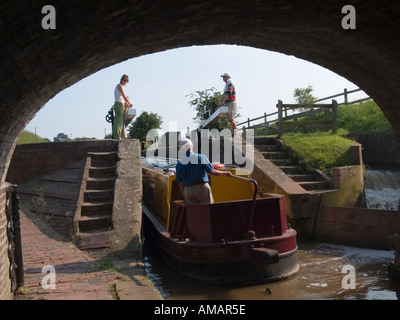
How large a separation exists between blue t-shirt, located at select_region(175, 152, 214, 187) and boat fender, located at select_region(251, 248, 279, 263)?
1.37 meters

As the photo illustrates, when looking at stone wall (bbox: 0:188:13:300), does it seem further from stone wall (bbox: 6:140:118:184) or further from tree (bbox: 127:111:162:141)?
tree (bbox: 127:111:162:141)

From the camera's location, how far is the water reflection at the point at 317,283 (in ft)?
19.7

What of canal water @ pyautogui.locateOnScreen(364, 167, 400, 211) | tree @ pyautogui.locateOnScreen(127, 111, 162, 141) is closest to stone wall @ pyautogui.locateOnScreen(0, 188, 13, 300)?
canal water @ pyautogui.locateOnScreen(364, 167, 400, 211)

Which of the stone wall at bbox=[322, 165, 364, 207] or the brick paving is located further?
the stone wall at bbox=[322, 165, 364, 207]

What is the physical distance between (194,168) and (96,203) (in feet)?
8.57

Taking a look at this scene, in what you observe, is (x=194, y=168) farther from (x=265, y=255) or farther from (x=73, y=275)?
(x=73, y=275)

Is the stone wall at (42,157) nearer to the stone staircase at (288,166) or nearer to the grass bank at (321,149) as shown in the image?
the stone staircase at (288,166)

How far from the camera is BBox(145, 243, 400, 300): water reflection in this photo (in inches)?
237

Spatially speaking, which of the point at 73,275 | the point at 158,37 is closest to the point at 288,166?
Result: the point at 73,275

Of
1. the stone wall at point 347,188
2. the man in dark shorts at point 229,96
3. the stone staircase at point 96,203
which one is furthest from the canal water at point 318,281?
the man in dark shorts at point 229,96

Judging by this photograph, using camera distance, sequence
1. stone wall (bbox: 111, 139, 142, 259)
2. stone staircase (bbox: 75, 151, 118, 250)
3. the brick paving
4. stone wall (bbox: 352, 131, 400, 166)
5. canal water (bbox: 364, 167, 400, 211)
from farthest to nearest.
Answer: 1. stone wall (bbox: 352, 131, 400, 166)
2. canal water (bbox: 364, 167, 400, 211)
3. stone staircase (bbox: 75, 151, 118, 250)
4. stone wall (bbox: 111, 139, 142, 259)
5. the brick paving

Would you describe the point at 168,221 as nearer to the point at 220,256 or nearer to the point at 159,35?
the point at 220,256

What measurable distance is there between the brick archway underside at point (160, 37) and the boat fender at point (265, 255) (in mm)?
2911
